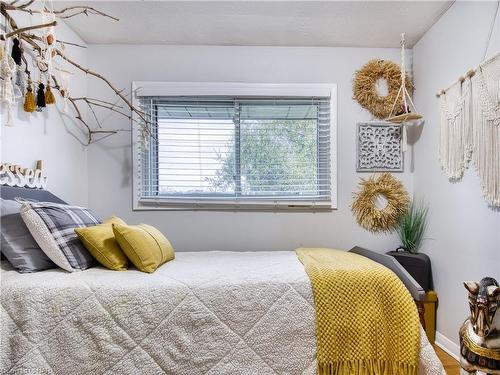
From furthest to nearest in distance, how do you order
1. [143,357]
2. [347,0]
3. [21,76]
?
[347,0] → [21,76] → [143,357]

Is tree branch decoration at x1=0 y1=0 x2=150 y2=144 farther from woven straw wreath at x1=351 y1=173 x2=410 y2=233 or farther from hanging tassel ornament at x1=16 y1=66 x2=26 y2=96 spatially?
woven straw wreath at x1=351 y1=173 x2=410 y2=233

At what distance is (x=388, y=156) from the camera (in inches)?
105

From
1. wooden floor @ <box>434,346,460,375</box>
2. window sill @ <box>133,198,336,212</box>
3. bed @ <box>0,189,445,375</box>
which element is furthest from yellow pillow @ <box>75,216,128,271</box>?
wooden floor @ <box>434,346,460,375</box>

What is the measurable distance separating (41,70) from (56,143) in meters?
0.71

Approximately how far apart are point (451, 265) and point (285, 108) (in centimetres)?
178

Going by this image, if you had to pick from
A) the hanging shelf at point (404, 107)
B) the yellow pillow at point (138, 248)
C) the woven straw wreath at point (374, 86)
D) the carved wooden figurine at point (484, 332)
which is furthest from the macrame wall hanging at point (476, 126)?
the yellow pillow at point (138, 248)

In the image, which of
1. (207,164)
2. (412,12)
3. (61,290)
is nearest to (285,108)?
(207,164)

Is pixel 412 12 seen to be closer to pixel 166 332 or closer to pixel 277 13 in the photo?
pixel 277 13

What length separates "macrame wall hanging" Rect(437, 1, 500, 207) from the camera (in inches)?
66.4

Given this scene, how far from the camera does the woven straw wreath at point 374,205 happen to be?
2633mm

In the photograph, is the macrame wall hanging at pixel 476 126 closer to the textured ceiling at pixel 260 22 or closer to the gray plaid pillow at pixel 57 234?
the textured ceiling at pixel 260 22

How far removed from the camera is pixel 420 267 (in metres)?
2.30

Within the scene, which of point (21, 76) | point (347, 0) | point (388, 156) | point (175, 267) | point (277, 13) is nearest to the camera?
point (175, 267)

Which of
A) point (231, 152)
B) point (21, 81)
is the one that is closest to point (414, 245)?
point (231, 152)
